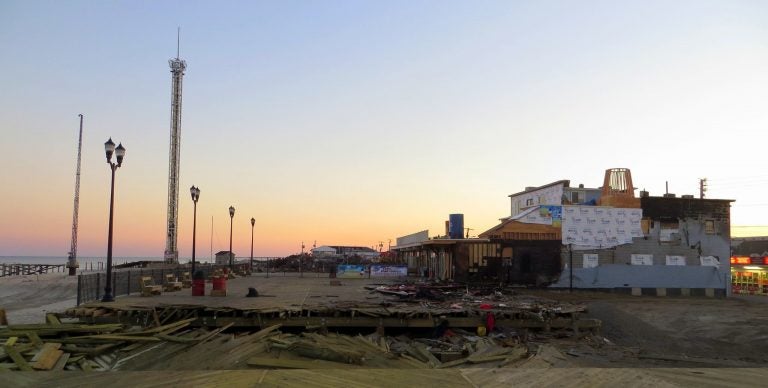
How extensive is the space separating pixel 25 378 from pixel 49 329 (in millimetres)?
6588

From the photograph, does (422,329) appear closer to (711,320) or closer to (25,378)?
(25,378)

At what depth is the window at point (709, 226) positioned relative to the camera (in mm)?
41375

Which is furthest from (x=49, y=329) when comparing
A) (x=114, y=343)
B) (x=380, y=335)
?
(x=380, y=335)

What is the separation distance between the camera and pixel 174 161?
259ft

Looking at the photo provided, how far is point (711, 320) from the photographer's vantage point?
26.2 m

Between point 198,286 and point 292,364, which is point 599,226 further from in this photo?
point 292,364

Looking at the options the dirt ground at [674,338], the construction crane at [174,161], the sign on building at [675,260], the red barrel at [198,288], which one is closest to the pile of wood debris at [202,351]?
the dirt ground at [674,338]

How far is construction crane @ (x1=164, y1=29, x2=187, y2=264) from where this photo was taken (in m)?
77.2

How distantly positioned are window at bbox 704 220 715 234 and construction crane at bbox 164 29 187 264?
61.3 m

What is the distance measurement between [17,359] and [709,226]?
4316 centimetres

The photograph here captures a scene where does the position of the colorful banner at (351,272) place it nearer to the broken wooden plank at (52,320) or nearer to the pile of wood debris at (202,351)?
the pile of wood debris at (202,351)

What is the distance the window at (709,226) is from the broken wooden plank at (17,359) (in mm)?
42423

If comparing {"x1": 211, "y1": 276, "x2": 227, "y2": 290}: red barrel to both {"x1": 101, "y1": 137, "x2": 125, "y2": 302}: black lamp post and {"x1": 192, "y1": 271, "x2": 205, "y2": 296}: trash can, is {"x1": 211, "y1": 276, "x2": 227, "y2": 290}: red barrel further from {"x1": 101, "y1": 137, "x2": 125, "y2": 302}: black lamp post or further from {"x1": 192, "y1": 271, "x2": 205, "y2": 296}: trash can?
{"x1": 101, "y1": 137, "x2": 125, "y2": 302}: black lamp post

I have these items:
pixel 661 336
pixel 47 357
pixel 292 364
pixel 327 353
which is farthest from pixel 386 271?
pixel 47 357
